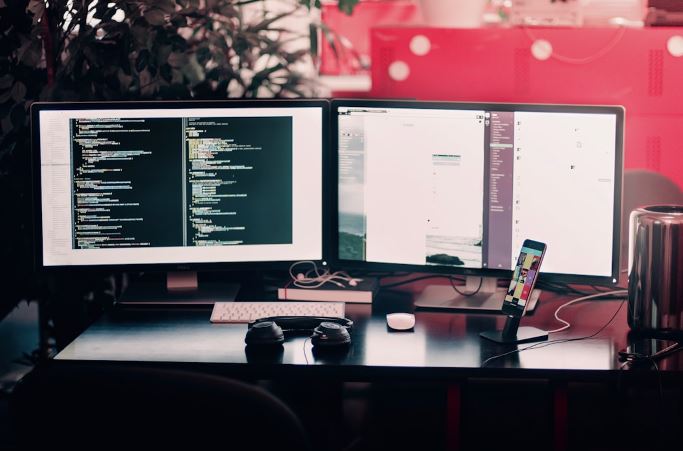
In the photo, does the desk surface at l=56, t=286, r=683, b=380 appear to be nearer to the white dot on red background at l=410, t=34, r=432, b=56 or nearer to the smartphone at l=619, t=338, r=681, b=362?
the smartphone at l=619, t=338, r=681, b=362

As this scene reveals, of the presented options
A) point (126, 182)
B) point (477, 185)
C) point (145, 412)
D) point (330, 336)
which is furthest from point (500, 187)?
point (145, 412)

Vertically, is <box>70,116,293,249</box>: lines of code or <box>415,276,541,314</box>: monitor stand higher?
<box>70,116,293,249</box>: lines of code

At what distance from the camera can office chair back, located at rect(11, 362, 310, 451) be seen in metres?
0.89

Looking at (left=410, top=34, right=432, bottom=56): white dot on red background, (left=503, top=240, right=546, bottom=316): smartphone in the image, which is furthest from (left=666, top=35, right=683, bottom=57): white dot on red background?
(left=503, top=240, right=546, bottom=316): smartphone

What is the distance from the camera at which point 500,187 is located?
179cm

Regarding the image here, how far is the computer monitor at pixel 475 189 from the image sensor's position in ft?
5.72

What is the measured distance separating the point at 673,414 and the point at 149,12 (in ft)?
5.99

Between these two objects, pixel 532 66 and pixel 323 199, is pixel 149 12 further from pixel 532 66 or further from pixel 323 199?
pixel 532 66

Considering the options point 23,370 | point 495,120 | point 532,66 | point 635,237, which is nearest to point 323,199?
point 495,120

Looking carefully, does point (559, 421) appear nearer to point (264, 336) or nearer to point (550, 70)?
point (264, 336)

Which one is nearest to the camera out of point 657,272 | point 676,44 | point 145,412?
point 145,412

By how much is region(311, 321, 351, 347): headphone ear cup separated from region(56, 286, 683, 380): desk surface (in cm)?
2

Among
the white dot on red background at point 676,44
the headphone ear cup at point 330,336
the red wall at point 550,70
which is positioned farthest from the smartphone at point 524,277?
the white dot on red background at point 676,44

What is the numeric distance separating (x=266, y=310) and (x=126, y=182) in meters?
0.42
